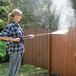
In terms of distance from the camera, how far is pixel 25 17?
8195 millimetres

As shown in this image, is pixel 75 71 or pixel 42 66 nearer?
pixel 75 71

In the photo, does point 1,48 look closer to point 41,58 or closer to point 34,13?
point 34,13

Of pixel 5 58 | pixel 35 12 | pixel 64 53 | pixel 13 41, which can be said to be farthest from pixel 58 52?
pixel 35 12

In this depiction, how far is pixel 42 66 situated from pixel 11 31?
2.56 m

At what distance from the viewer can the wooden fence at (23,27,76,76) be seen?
3650 millimetres

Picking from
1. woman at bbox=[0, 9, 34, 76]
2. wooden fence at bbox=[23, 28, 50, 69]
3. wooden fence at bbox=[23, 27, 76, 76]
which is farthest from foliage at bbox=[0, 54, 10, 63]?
woman at bbox=[0, 9, 34, 76]

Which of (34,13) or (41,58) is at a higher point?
(34,13)

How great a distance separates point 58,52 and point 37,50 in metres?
1.46

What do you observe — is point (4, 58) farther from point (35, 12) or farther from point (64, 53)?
point (64, 53)

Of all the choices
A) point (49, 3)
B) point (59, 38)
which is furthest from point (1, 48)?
point (59, 38)

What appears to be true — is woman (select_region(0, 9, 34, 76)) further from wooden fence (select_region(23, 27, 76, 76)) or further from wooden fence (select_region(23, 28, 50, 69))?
wooden fence (select_region(23, 28, 50, 69))

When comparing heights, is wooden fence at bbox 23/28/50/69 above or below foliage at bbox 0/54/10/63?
above

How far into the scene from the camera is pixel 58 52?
4047mm

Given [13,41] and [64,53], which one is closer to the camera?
[13,41]
